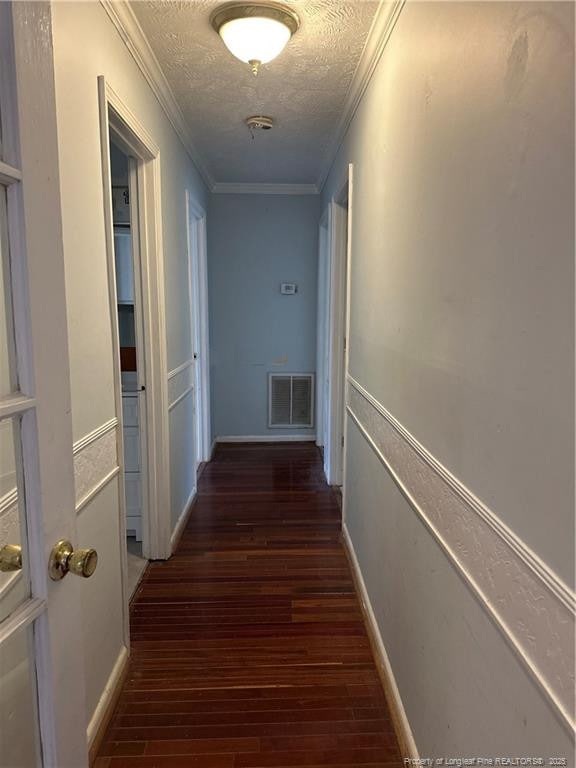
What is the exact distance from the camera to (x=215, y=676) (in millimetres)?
1843

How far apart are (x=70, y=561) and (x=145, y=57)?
2034 millimetres

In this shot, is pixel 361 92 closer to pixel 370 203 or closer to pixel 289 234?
pixel 370 203

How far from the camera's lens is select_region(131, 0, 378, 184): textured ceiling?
1.78m

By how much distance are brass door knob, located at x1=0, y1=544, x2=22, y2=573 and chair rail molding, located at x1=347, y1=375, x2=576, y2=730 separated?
0.83m

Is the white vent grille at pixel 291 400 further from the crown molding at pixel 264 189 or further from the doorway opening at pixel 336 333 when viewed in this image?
the crown molding at pixel 264 189

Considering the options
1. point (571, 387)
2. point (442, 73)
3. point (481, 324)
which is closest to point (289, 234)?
point (442, 73)

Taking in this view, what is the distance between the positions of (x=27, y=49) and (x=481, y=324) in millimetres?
889

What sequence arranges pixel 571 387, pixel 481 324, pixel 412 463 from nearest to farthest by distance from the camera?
pixel 571 387
pixel 481 324
pixel 412 463

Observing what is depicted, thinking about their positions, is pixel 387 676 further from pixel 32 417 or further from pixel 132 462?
pixel 132 462

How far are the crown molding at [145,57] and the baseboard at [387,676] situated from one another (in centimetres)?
244

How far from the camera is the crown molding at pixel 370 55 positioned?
1.65m

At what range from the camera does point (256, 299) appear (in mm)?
4656

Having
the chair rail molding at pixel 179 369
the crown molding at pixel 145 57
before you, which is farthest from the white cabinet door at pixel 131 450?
the crown molding at pixel 145 57

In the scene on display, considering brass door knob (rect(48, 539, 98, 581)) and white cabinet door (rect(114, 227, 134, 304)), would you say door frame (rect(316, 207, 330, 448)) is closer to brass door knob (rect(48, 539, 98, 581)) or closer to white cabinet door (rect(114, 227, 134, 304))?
white cabinet door (rect(114, 227, 134, 304))
